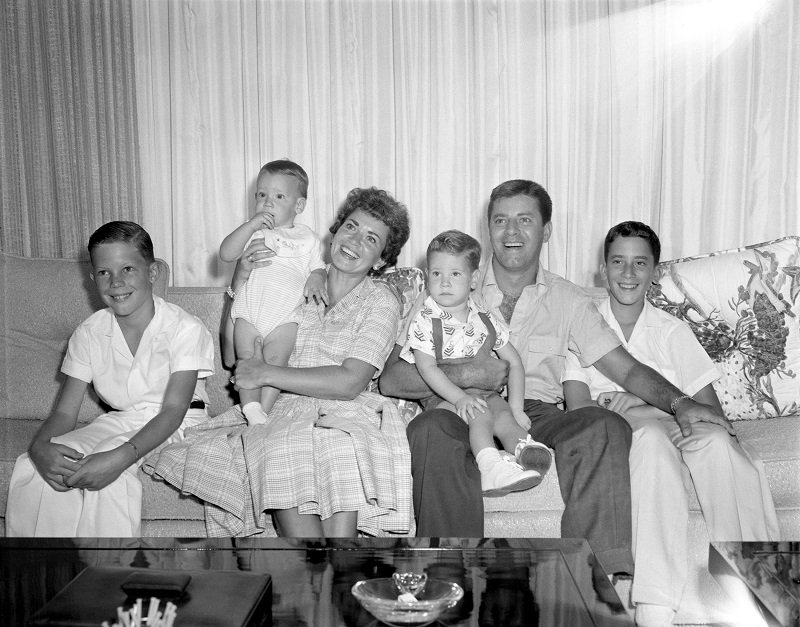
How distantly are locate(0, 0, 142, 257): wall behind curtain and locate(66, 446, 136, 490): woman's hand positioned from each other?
1.78 m

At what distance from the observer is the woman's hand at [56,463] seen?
6.94 ft

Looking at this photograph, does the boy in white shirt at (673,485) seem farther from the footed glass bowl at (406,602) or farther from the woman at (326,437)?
the footed glass bowl at (406,602)

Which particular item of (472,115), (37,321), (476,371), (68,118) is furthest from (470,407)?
(68,118)

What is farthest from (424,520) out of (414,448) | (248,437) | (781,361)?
(781,361)

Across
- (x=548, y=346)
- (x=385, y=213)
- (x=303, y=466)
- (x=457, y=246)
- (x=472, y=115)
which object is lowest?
(x=303, y=466)

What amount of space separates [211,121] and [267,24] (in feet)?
1.62

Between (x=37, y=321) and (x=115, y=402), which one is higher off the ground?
(x=37, y=321)

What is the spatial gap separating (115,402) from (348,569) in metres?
1.35

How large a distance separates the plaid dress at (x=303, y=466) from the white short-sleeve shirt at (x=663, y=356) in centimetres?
63

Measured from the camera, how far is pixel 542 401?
8.29 feet

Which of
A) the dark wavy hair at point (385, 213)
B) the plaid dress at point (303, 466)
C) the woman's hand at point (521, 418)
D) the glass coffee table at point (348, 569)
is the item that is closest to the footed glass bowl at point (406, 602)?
the glass coffee table at point (348, 569)

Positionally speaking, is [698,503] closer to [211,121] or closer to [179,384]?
[179,384]

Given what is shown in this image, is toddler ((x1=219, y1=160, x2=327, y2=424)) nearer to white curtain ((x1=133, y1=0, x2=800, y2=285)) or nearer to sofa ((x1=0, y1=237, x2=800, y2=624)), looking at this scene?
sofa ((x1=0, y1=237, x2=800, y2=624))

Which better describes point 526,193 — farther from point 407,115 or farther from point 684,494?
point 407,115
